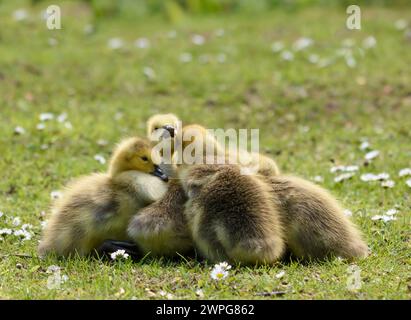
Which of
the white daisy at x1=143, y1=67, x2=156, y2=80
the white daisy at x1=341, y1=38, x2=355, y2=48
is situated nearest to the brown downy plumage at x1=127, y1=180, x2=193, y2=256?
the white daisy at x1=143, y1=67, x2=156, y2=80

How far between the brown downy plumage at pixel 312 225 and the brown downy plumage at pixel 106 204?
82cm

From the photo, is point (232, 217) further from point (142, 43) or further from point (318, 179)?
point (142, 43)

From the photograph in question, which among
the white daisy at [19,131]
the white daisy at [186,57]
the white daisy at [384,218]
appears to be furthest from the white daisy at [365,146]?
the white daisy at [186,57]

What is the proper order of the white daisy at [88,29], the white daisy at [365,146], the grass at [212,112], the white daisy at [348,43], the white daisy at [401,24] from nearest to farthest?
1. the grass at [212,112]
2. the white daisy at [365,146]
3. the white daisy at [348,43]
4. the white daisy at [401,24]
5. the white daisy at [88,29]

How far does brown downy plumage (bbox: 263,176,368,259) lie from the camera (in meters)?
4.82

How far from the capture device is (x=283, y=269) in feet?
15.6

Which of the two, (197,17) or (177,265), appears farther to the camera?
(197,17)

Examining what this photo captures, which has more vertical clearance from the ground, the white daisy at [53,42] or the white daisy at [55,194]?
the white daisy at [53,42]

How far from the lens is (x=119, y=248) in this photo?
4.96 m

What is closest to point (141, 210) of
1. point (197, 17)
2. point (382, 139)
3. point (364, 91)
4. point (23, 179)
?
point (23, 179)

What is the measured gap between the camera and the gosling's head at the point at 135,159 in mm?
5152

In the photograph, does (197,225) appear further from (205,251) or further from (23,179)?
(23,179)

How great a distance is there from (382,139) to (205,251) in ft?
13.3

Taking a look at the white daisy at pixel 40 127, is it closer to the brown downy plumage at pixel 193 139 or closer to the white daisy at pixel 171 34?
the brown downy plumage at pixel 193 139
